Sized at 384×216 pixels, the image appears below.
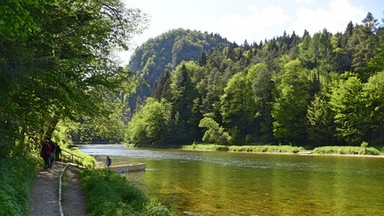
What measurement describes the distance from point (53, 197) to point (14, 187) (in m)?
1.97

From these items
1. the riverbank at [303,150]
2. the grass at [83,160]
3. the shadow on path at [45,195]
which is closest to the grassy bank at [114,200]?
the shadow on path at [45,195]

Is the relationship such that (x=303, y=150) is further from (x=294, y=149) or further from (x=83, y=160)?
(x=83, y=160)

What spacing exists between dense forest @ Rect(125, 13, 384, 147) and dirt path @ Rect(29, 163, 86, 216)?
4972cm

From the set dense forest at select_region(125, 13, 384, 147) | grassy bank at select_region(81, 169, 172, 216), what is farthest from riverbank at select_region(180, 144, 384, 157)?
grassy bank at select_region(81, 169, 172, 216)

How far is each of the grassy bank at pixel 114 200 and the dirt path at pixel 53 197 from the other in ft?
1.40

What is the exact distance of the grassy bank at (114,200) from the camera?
13.4 metres

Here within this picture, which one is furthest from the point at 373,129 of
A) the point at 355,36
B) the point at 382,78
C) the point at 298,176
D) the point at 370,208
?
the point at 370,208

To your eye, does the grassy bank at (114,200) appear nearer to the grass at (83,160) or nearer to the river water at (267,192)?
the river water at (267,192)

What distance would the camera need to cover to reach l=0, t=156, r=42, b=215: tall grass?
10.6m

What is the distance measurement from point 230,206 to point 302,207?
3.89m

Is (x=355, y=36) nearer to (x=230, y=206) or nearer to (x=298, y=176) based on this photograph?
(x=298, y=176)

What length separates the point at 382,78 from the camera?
7281 centimetres

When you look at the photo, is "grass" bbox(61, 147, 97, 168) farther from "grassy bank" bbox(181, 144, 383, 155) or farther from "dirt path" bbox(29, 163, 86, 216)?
"grassy bank" bbox(181, 144, 383, 155)

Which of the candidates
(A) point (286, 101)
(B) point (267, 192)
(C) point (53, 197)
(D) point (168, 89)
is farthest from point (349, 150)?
(D) point (168, 89)
